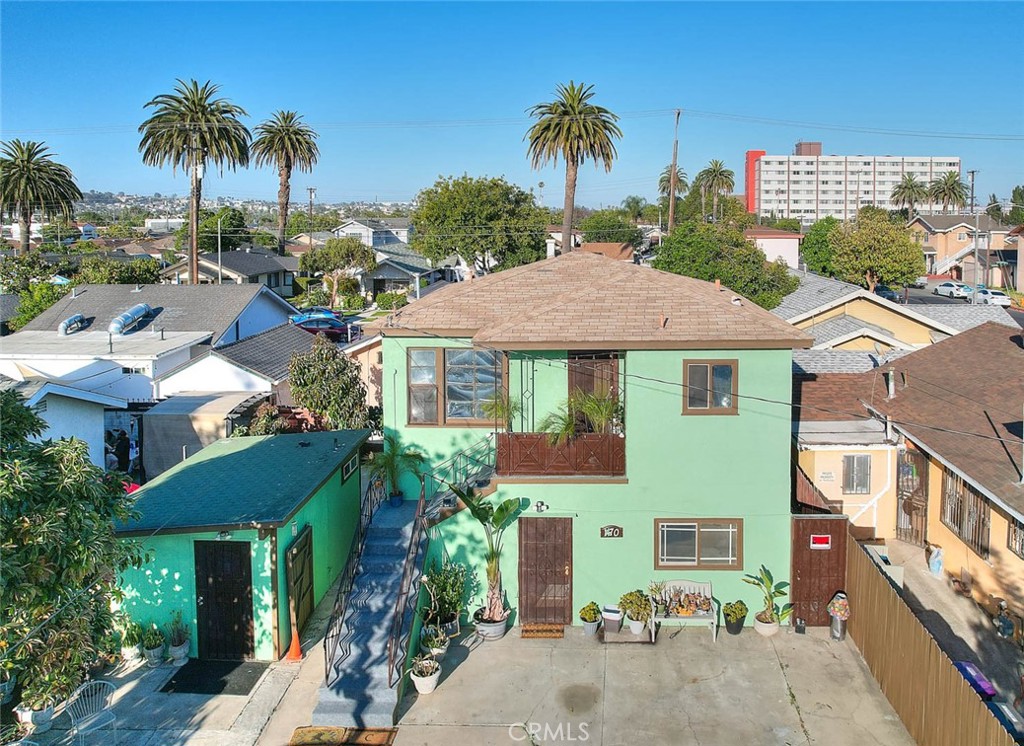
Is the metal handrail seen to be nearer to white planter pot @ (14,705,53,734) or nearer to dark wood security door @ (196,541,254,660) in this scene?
dark wood security door @ (196,541,254,660)

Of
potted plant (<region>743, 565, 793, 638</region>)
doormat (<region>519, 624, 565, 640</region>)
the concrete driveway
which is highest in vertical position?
potted plant (<region>743, 565, 793, 638</region>)

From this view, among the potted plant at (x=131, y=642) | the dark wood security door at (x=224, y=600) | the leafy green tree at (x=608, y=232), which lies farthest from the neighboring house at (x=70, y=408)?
the leafy green tree at (x=608, y=232)

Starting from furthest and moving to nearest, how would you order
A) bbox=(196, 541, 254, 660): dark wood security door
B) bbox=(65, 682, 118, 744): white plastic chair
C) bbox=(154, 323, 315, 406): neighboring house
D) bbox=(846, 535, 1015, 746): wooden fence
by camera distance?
bbox=(154, 323, 315, 406): neighboring house → bbox=(196, 541, 254, 660): dark wood security door → bbox=(65, 682, 118, 744): white plastic chair → bbox=(846, 535, 1015, 746): wooden fence

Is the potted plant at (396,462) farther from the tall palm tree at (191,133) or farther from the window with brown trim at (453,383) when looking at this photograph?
the tall palm tree at (191,133)

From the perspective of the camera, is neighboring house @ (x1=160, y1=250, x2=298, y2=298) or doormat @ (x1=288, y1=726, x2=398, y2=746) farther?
neighboring house @ (x1=160, y1=250, x2=298, y2=298)

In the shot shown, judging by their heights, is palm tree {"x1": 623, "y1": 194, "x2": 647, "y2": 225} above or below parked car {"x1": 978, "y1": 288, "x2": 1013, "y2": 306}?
above

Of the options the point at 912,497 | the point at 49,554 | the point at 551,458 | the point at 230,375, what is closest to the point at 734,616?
the point at 551,458

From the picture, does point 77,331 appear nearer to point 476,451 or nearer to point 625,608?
point 476,451

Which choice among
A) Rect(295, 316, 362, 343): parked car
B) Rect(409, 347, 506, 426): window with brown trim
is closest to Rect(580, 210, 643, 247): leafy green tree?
Rect(295, 316, 362, 343): parked car
